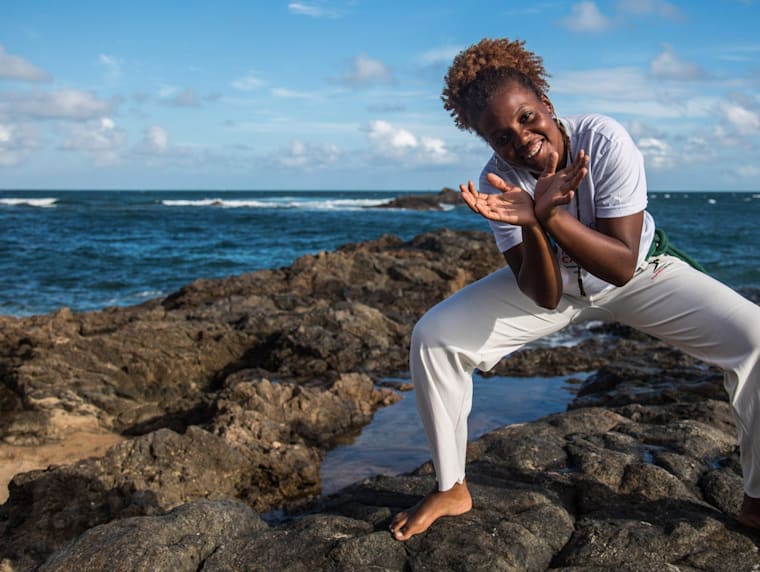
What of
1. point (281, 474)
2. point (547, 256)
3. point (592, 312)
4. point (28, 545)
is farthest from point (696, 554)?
point (28, 545)

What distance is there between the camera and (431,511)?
3.03 meters

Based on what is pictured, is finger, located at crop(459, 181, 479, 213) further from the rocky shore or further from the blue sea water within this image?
the blue sea water

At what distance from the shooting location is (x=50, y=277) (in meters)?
17.6

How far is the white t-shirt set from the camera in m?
2.83

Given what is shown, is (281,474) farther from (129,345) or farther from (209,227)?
(209,227)

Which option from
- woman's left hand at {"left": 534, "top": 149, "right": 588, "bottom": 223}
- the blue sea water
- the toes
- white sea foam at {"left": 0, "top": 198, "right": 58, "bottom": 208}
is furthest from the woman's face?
white sea foam at {"left": 0, "top": 198, "right": 58, "bottom": 208}

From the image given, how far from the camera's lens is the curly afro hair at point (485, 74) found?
2938 mm

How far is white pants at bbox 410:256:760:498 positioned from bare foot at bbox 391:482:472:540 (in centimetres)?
5

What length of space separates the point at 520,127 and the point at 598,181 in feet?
1.27

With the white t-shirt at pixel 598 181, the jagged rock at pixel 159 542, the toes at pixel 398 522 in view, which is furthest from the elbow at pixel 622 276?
the jagged rock at pixel 159 542

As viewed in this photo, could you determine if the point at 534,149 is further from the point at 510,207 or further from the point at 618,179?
the point at 510,207

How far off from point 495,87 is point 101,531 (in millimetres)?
2454

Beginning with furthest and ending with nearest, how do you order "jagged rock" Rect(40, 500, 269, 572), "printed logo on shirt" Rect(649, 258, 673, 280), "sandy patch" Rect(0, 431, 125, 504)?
"sandy patch" Rect(0, 431, 125, 504), "printed logo on shirt" Rect(649, 258, 673, 280), "jagged rock" Rect(40, 500, 269, 572)

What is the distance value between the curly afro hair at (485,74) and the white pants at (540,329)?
775mm
